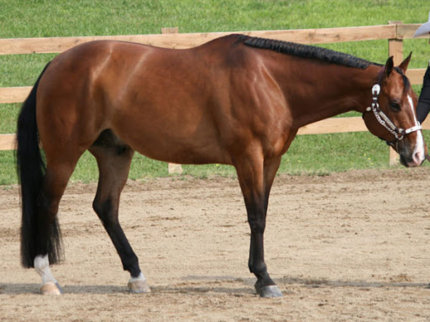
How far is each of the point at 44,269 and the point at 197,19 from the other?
12.6 meters

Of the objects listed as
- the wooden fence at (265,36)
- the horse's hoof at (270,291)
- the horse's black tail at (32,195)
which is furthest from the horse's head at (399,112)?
the wooden fence at (265,36)

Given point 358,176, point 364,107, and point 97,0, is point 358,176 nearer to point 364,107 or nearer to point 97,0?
point 364,107

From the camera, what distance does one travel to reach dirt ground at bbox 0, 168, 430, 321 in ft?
16.0

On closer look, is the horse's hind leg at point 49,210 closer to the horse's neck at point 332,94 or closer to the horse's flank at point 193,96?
the horse's flank at point 193,96

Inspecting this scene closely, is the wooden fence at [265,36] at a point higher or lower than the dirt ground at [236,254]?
higher

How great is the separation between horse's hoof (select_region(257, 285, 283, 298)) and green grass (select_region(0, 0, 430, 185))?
648 centimetres

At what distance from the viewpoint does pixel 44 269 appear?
544cm

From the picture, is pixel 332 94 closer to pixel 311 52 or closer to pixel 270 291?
pixel 311 52

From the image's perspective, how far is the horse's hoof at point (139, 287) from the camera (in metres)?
5.39

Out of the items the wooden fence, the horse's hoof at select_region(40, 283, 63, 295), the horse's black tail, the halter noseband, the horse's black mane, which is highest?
the wooden fence

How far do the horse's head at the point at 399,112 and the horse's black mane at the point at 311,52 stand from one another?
20 cm

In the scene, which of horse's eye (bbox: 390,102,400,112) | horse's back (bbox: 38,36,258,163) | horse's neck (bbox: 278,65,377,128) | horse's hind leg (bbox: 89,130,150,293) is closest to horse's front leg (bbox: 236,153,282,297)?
horse's back (bbox: 38,36,258,163)

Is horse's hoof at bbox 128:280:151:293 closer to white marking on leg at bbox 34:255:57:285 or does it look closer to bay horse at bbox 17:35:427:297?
bay horse at bbox 17:35:427:297

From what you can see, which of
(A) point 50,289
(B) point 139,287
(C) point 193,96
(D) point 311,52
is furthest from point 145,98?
(A) point 50,289
